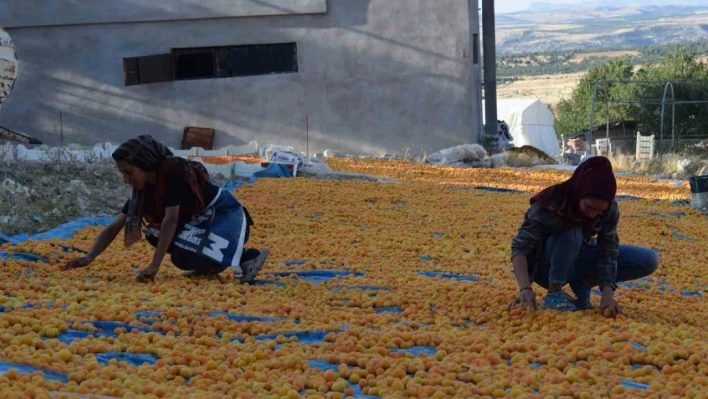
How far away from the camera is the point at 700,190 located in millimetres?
12062

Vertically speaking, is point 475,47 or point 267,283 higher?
point 475,47

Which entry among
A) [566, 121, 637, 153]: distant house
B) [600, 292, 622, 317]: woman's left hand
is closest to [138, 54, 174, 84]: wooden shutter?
[566, 121, 637, 153]: distant house

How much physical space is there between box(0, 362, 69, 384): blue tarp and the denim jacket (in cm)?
242

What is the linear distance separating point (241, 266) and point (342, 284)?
0.74m

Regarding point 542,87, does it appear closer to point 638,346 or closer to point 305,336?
point 638,346

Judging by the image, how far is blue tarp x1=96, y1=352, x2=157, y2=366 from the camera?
13.1ft

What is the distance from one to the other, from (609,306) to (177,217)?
2.55 meters

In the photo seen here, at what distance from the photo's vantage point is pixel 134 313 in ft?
15.8

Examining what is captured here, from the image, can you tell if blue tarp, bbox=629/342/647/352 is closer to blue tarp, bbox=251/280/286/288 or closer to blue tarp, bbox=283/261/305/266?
blue tarp, bbox=251/280/286/288

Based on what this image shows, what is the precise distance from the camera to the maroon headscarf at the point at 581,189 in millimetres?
4648

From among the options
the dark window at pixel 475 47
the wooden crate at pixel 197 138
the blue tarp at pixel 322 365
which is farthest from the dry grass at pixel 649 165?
the blue tarp at pixel 322 365

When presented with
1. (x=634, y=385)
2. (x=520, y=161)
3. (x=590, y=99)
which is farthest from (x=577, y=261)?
(x=590, y=99)

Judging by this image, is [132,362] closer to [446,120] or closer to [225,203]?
[225,203]

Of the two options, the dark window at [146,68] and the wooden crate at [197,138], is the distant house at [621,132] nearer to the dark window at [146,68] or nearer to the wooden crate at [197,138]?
the wooden crate at [197,138]
